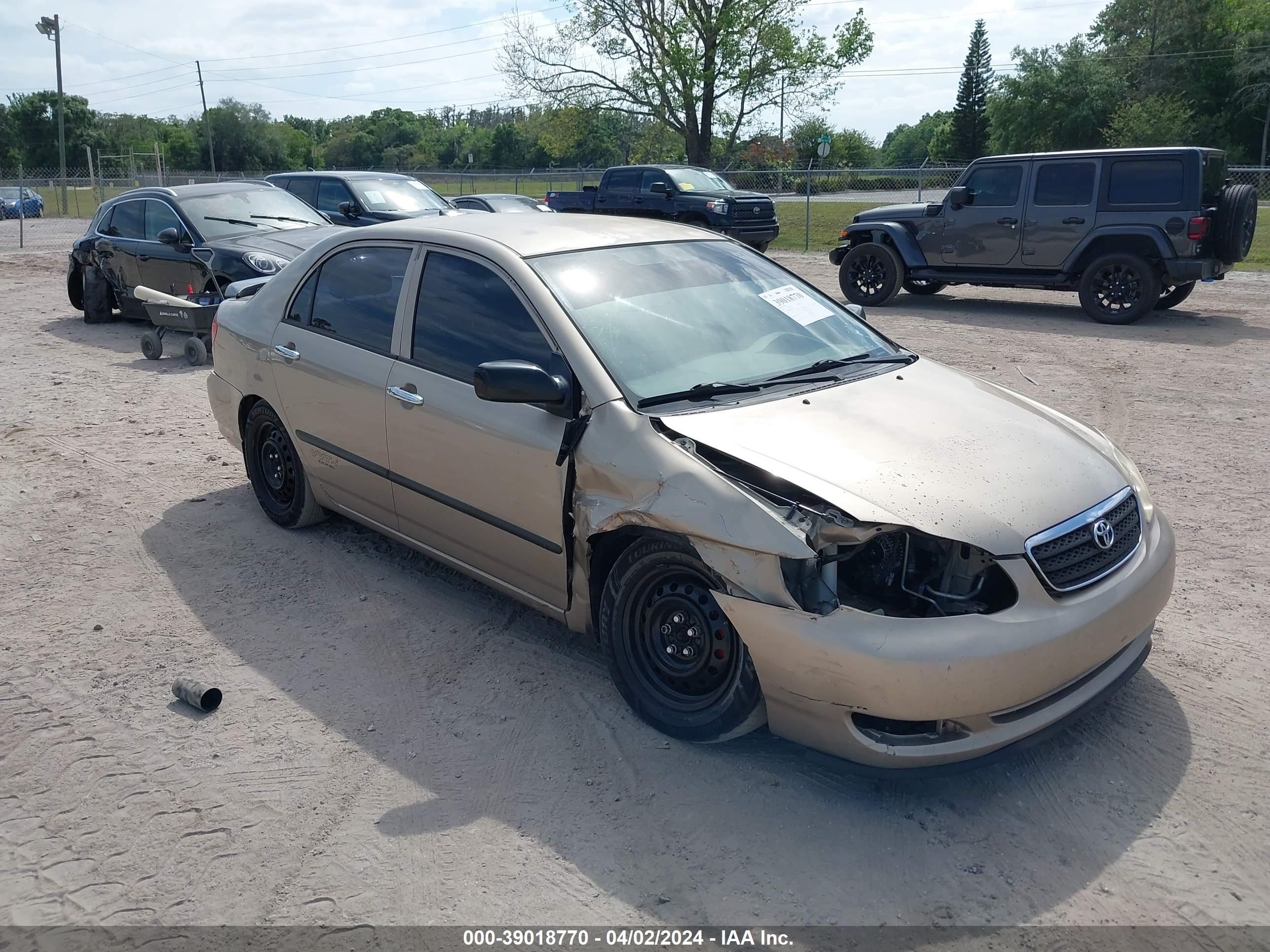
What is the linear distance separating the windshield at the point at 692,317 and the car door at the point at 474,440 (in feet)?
0.77

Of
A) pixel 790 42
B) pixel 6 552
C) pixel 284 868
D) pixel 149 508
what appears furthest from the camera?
pixel 790 42

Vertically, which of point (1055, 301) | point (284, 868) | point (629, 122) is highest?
point (629, 122)

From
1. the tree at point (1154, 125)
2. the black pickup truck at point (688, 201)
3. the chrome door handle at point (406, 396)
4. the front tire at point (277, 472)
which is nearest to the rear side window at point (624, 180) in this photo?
the black pickup truck at point (688, 201)

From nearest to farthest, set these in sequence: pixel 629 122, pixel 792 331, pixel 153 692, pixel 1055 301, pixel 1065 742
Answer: pixel 1065 742 < pixel 153 692 < pixel 792 331 < pixel 1055 301 < pixel 629 122

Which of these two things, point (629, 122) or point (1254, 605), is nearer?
point (1254, 605)

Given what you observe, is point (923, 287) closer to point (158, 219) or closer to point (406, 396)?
point (158, 219)

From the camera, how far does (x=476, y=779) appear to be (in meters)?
3.40

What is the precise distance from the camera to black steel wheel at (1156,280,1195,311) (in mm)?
12633

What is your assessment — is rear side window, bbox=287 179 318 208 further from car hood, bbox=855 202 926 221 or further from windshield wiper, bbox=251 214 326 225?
car hood, bbox=855 202 926 221

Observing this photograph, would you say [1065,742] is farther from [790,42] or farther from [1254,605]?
[790,42]

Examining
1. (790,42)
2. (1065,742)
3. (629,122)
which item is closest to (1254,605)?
(1065,742)

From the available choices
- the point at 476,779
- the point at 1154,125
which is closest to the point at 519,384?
the point at 476,779

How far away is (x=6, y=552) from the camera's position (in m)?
5.50

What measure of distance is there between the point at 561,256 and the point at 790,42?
35705 millimetres
